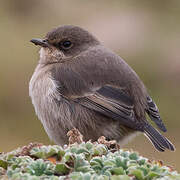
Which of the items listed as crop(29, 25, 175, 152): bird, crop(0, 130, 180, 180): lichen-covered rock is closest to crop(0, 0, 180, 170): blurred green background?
crop(29, 25, 175, 152): bird

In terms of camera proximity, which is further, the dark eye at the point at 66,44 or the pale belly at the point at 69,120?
the dark eye at the point at 66,44

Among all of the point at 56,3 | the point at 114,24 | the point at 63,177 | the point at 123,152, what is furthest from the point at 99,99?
the point at 56,3

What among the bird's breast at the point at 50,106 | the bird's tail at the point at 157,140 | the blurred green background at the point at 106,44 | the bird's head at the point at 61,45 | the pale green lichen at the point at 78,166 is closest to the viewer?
the pale green lichen at the point at 78,166

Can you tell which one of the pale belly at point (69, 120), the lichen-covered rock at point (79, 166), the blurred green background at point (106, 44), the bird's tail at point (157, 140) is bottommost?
the lichen-covered rock at point (79, 166)

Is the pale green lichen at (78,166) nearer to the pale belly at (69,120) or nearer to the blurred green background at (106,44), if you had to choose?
the pale belly at (69,120)

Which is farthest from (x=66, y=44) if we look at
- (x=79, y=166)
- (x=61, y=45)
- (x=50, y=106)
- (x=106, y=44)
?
(x=106, y=44)

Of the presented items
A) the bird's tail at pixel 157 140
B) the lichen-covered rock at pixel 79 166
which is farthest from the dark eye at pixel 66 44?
the lichen-covered rock at pixel 79 166

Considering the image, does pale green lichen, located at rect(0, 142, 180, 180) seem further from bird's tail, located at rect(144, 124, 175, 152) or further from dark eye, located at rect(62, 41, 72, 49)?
dark eye, located at rect(62, 41, 72, 49)
